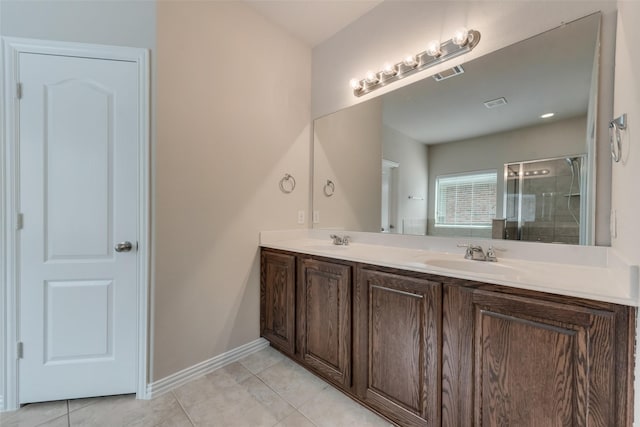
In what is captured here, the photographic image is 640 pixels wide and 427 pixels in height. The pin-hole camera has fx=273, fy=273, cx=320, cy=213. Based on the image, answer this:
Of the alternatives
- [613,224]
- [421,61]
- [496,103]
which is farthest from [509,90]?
[613,224]

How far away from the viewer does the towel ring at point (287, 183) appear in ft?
7.90

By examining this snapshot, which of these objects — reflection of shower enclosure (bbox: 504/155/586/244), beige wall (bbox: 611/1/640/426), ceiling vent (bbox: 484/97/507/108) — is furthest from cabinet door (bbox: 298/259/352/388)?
ceiling vent (bbox: 484/97/507/108)

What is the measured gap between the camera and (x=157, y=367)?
5.60ft

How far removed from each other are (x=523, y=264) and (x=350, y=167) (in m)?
1.47

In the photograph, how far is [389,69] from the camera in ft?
6.61

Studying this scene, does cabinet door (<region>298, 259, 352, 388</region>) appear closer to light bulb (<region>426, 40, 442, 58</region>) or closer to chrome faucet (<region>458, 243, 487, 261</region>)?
chrome faucet (<region>458, 243, 487, 261</region>)

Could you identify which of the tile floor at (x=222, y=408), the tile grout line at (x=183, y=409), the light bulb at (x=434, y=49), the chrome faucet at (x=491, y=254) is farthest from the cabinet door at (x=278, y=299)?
the light bulb at (x=434, y=49)

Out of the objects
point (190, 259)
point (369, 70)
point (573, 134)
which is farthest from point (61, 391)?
point (573, 134)

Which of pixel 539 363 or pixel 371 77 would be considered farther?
pixel 371 77

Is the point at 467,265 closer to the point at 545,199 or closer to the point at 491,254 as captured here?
the point at 491,254

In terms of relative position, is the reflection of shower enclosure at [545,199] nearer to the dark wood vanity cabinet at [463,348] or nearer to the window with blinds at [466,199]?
→ the window with blinds at [466,199]

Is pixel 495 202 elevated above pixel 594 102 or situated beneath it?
situated beneath

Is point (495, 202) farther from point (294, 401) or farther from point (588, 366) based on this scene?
point (294, 401)

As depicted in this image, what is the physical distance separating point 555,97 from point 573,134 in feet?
0.71
